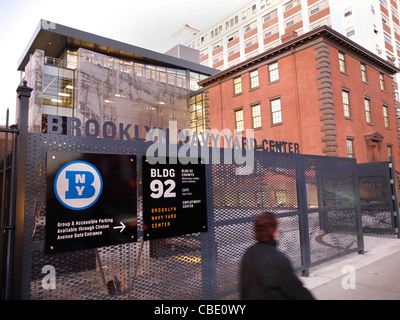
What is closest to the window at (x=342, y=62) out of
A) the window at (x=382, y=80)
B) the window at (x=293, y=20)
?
the window at (x=382, y=80)

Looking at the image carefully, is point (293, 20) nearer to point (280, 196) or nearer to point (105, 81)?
point (105, 81)

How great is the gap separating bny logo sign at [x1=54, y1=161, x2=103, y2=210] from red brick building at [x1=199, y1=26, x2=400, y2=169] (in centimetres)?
1493

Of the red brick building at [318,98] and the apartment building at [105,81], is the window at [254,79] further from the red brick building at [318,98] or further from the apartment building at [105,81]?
the apartment building at [105,81]

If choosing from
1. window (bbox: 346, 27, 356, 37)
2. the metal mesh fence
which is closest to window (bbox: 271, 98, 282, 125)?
the metal mesh fence

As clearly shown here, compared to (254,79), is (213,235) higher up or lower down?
lower down

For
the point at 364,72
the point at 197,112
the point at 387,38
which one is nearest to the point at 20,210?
the point at 364,72

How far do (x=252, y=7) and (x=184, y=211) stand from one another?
202 ft

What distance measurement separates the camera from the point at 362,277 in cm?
626

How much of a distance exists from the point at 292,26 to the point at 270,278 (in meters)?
51.7

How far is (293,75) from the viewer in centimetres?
2139

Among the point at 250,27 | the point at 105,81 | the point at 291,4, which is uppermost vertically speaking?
the point at 250,27

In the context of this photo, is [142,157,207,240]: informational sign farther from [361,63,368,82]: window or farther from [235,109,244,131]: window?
[361,63,368,82]: window

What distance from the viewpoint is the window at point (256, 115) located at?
2408 cm
